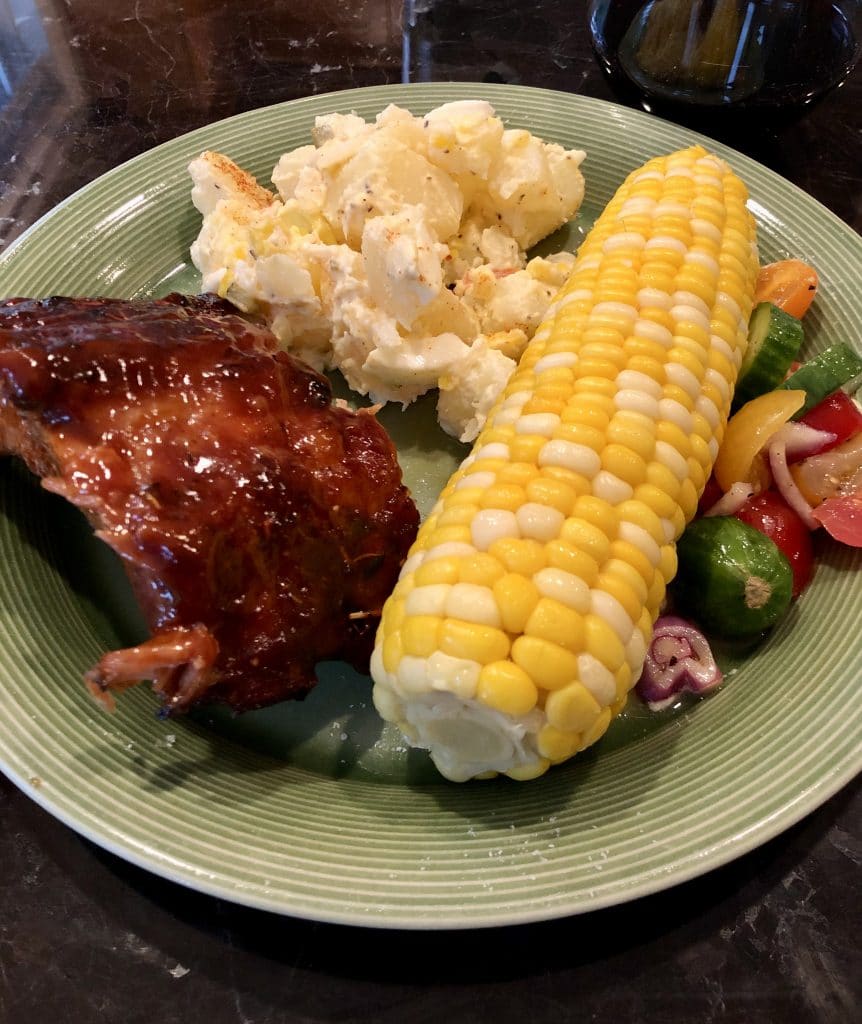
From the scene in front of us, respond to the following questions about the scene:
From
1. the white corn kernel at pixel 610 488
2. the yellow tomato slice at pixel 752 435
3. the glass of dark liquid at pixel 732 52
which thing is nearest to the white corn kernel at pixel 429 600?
the white corn kernel at pixel 610 488

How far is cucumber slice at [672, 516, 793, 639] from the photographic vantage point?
6.49 ft

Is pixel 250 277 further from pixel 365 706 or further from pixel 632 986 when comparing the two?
pixel 632 986

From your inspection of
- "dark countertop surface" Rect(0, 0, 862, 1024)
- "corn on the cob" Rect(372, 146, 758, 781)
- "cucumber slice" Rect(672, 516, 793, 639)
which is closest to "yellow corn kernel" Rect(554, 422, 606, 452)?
"corn on the cob" Rect(372, 146, 758, 781)

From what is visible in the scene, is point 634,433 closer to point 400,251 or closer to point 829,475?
point 829,475

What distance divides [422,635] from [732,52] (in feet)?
9.67

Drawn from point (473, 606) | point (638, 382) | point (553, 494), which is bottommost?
point (473, 606)

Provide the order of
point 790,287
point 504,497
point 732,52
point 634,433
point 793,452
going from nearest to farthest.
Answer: point 504,497
point 634,433
point 793,452
point 790,287
point 732,52

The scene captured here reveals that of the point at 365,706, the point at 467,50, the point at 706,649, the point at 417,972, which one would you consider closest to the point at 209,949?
the point at 417,972

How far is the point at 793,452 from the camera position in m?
2.27

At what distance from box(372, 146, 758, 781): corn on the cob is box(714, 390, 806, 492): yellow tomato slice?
19 centimetres

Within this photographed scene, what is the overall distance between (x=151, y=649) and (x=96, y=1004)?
0.78 metres

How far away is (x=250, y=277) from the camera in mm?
2527

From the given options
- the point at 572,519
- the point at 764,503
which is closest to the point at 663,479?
the point at 572,519

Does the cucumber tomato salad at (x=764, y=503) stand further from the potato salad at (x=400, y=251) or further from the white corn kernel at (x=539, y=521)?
the potato salad at (x=400, y=251)
